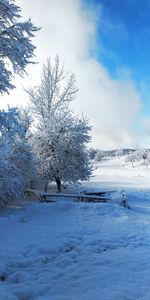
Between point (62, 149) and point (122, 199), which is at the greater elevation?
point (62, 149)

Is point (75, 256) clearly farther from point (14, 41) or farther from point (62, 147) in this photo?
point (62, 147)

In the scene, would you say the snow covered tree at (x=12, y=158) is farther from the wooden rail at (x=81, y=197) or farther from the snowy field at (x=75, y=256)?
the snowy field at (x=75, y=256)

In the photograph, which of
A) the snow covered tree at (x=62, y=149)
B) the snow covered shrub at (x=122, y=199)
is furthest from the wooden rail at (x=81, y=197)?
the snow covered tree at (x=62, y=149)

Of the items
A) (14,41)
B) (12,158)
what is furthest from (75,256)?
(12,158)

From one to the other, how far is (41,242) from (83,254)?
161 centimetres

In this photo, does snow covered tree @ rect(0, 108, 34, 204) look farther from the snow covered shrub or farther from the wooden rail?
the snow covered shrub

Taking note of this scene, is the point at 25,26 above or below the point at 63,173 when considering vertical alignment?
above

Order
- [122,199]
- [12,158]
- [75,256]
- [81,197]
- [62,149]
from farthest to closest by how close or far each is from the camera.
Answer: [62,149] < [12,158] < [81,197] < [122,199] < [75,256]

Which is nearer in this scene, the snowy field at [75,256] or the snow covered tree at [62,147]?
the snowy field at [75,256]

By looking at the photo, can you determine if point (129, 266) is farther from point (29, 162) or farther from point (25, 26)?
point (29, 162)

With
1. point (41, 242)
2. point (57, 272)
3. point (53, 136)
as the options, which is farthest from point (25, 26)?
point (53, 136)

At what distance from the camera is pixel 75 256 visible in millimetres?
8969

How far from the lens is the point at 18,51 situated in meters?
11.7

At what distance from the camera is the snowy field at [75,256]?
6426 millimetres
